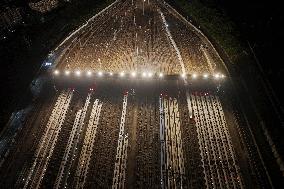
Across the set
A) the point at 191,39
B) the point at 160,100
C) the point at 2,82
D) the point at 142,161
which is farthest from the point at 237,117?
the point at 2,82

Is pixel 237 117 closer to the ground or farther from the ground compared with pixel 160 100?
closer to the ground

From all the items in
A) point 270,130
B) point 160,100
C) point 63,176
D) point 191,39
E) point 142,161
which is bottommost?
point 63,176

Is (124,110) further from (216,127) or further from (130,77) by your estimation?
(216,127)

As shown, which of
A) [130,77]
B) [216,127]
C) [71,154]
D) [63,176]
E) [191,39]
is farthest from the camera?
[191,39]

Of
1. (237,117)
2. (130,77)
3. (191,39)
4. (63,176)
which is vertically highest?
(191,39)

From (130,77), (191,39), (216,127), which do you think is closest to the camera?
(216,127)

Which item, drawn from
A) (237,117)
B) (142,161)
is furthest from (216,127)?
(142,161)

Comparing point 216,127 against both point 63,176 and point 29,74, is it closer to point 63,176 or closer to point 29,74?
point 63,176

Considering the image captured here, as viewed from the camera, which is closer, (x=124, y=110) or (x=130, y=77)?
(x=124, y=110)

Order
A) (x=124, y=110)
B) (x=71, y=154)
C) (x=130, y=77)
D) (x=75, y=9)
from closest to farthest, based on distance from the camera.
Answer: (x=71, y=154) < (x=124, y=110) < (x=130, y=77) < (x=75, y=9)
